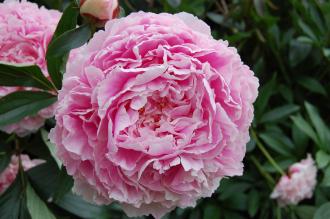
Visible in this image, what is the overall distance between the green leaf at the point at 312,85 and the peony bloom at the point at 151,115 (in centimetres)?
66

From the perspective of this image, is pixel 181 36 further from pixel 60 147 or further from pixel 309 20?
pixel 309 20

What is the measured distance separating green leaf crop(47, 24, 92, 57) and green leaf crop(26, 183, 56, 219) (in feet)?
0.76

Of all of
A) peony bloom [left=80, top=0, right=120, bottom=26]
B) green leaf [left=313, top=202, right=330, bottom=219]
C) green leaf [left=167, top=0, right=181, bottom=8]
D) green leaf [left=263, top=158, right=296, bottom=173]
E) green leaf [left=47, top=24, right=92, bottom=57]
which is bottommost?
green leaf [left=263, top=158, right=296, bottom=173]

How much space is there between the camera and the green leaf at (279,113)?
119 centimetres

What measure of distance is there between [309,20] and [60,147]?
80cm

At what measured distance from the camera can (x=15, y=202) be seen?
0.82 m

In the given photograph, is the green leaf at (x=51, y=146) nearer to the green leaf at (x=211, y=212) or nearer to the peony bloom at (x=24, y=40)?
the peony bloom at (x=24, y=40)

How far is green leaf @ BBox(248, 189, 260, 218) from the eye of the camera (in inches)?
45.3

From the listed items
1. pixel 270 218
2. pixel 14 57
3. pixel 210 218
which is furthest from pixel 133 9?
pixel 270 218

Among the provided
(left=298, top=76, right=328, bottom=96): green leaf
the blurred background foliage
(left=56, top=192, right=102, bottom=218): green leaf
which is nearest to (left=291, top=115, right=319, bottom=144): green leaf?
the blurred background foliage

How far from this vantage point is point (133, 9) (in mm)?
1085

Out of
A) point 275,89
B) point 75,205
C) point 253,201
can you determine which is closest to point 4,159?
point 75,205

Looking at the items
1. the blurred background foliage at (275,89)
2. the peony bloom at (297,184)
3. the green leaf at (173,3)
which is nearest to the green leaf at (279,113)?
the blurred background foliage at (275,89)

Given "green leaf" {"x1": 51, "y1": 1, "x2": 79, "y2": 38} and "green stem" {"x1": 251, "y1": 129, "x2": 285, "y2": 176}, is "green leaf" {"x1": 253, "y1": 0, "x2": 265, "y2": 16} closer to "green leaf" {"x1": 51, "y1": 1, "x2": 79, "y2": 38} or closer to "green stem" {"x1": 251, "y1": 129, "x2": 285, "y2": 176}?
"green stem" {"x1": 251, "y1": 129, "x2": 285, "y2": 176}
